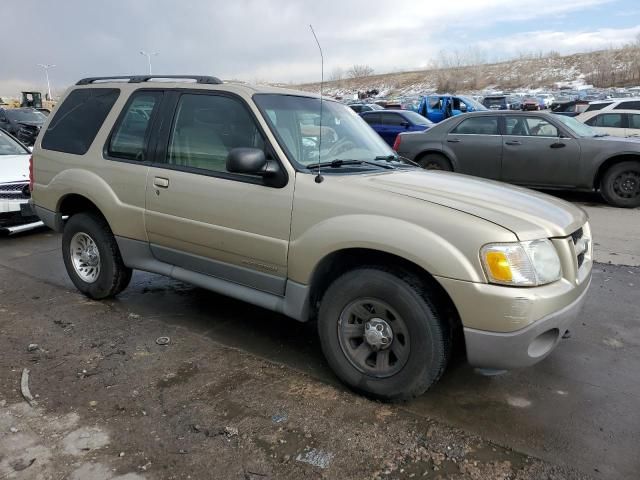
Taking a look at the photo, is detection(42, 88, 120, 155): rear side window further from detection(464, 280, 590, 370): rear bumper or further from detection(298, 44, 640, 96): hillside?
detection(298, 44, 640, 96): hillside

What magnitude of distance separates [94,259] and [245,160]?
229cm

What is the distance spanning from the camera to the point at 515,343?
8.81 feet

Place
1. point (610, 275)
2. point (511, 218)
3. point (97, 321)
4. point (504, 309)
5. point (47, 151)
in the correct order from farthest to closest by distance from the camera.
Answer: point (610, 275)
point (47, 151)
point (97, 321)
point (511, 218)
point (504, 309)

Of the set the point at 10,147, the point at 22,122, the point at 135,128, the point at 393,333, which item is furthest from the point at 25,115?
the point at 393,333

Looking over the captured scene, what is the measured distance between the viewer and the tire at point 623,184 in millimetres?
8836

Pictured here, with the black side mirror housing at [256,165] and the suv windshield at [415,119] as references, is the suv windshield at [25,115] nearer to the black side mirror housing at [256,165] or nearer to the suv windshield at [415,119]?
the suv windshield at [415,119]

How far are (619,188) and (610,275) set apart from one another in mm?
4170

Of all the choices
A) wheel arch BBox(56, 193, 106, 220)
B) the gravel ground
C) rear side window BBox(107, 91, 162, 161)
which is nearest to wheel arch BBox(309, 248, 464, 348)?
the gravel ground

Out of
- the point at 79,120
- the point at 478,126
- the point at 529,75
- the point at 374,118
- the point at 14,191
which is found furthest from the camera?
the point at 529,75

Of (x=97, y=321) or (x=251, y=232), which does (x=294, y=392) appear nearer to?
(x=251, y=232)

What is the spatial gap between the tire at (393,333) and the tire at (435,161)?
25.1 feet

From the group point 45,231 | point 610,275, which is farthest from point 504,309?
point 45,231

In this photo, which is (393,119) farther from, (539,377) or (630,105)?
(539,377)

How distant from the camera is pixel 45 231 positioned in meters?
7.59
